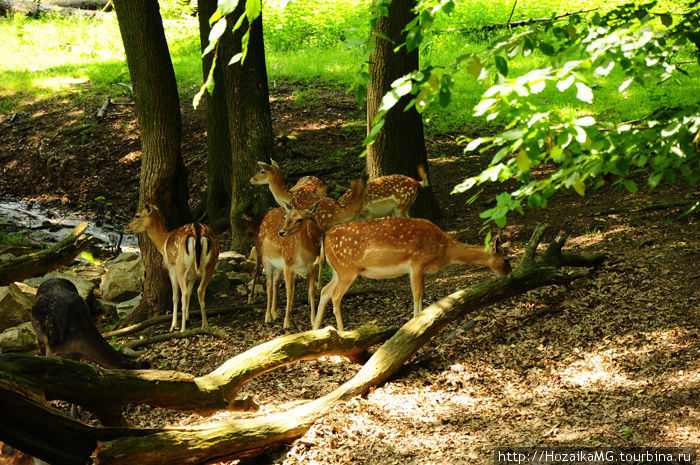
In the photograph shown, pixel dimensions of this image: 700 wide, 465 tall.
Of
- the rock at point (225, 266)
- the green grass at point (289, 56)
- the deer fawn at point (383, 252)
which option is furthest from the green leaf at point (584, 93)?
the green grass at point (289, 56)

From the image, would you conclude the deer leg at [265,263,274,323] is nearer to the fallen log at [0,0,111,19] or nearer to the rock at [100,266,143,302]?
the rock at [100,266,143,302]

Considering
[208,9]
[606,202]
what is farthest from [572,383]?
[208,9]

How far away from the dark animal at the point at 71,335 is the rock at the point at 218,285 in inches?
104

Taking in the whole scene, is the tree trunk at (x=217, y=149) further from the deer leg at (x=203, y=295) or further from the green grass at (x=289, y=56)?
the green grass at (x=289, y=56)

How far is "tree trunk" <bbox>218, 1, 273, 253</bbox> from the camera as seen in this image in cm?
952

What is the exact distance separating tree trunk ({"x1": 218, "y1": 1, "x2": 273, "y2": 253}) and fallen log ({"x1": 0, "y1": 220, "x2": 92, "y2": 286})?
3526 mm

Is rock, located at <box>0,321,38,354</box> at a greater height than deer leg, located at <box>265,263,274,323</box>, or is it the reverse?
deer leg, located at <box>265,263,274,323</box>

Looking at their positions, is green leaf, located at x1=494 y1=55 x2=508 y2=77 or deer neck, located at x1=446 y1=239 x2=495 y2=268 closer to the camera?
green leaf, located at x1=494 y1=55 x2=508 y2=77

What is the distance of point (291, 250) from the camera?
7160 millimetres

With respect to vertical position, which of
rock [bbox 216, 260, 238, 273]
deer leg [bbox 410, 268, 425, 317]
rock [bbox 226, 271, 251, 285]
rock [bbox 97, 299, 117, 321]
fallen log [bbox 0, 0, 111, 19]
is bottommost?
rock [bbox 97, 299, 117, 321]

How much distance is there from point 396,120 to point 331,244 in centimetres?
312

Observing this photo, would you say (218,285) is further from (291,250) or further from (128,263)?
(128,263)

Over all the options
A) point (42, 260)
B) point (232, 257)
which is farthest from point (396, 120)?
point (42, 260)

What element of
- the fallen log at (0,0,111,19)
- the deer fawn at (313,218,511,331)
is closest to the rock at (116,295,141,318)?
the deer fawn at (313,218,511,331)
